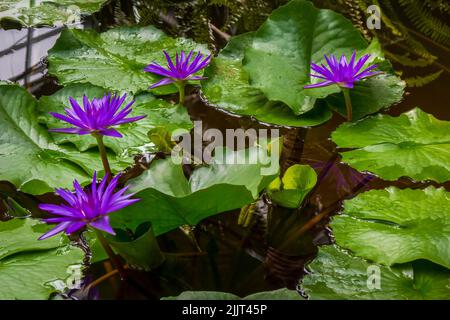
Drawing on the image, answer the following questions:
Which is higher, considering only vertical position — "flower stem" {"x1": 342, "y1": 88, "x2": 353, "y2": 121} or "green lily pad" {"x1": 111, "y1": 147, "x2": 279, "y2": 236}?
"flower stem" {"x1": 342, "y1": 88, "x2": 353, "y2": 121}

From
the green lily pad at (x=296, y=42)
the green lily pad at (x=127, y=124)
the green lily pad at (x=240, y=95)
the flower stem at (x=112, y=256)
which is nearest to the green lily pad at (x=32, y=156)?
the green lily pad at (x=127, y=124)

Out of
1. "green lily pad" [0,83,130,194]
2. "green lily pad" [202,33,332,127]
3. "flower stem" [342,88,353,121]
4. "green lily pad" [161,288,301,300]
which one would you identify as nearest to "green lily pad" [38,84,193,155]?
"green lily pad" [0,83,130,194]

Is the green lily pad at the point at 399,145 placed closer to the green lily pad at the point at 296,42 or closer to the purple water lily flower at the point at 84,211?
the green lily pad at the point at 296,42

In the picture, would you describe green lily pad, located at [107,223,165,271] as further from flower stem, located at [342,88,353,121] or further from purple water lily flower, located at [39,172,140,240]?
flower stem, located at [342,88,353,121]

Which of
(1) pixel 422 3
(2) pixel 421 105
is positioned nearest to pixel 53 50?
(2) pixel 421 105
